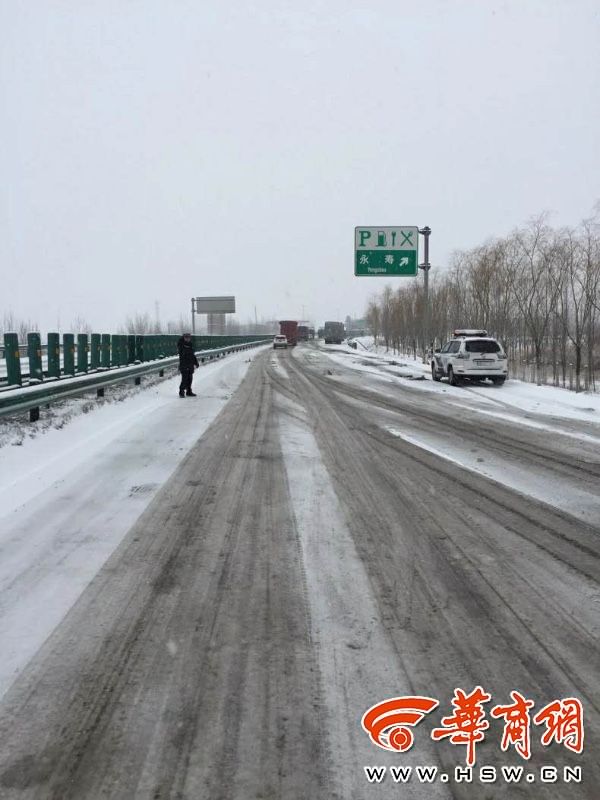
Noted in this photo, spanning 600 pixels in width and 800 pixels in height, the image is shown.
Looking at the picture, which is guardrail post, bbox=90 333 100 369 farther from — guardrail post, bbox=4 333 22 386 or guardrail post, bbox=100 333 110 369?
guardrail post, bbox=4 333 22 386

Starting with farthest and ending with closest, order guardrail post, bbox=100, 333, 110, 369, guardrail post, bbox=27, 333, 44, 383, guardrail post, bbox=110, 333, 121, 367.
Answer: guardrail post, bbox=110, 333, 121, 367
guardrail post, bbox=100, 333, 110, 369
guardrail post, bbox=27, 333, 44, 383

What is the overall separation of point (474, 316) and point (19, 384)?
1464 inches

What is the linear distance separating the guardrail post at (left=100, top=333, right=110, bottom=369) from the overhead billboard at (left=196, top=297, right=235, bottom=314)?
5830 centimetres

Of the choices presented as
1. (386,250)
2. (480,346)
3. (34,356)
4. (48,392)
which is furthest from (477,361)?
(48,392)

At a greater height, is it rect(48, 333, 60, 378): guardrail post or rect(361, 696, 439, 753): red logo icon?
rect(48, 333, 60, 378): guardrail post

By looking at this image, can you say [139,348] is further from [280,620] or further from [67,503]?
[280,620]

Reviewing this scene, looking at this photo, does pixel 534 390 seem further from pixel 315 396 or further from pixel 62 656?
pixel 62 656

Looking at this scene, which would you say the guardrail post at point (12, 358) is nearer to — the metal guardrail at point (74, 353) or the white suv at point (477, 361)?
the metal guardrail at point (74, 353)

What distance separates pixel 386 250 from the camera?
30812mm

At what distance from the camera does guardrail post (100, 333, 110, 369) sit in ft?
75.5

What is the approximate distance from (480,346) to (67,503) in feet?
60.3

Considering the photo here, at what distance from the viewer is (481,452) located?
364 inches

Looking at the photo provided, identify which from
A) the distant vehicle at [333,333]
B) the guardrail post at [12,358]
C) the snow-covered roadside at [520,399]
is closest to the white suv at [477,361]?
the snow-covered roadside at [520,399]

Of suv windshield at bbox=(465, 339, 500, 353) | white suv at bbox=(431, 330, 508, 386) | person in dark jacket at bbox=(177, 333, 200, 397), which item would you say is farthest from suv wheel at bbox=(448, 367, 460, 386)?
person in dark jacket at bbox=(177, 333, 200, 397)
